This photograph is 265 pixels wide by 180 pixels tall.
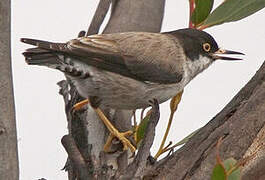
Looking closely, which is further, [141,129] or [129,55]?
[129,55]

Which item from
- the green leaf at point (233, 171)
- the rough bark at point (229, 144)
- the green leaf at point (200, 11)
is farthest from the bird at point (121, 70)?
the green leaf at point (233, 171)

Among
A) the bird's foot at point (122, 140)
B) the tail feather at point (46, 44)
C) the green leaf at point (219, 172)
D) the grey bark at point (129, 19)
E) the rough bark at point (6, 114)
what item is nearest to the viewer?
the green leaf at point (219, 172)

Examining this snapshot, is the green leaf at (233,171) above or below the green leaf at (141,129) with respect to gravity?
above

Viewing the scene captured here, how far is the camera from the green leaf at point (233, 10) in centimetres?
251

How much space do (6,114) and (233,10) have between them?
3.97ft

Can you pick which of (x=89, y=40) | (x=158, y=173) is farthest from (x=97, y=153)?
(x=89, y=40)

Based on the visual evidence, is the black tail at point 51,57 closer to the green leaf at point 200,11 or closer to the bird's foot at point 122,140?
the bird's foot at point 122,140

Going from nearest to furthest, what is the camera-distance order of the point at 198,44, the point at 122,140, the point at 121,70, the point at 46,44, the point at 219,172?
the point at 219,172, the point at 46,44, the point at 122,140, the point at 121,70, the point at 198,44

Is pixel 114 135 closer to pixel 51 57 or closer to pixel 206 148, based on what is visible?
pixel 51 57

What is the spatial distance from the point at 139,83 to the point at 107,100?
0.18 meters

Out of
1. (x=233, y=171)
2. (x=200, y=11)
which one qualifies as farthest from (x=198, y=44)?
(x=233, y=171)

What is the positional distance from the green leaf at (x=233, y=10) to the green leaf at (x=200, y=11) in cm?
2

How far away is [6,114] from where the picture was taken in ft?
6.03

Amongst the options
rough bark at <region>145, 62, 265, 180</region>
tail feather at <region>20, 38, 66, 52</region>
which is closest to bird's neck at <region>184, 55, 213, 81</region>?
tail feather at <region>20, 38, 66, 52</region>
